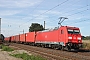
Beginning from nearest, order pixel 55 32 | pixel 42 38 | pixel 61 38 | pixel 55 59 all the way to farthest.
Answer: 1. pixel 55 59
2. pixel 61 38
3. pixel 55 32
4. pixel 42 38

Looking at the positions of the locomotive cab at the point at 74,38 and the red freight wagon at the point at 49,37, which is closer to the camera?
the locomotive cab at the point at 74,38

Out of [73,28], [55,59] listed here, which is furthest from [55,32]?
[55,59]

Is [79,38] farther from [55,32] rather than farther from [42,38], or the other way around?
[42,38]

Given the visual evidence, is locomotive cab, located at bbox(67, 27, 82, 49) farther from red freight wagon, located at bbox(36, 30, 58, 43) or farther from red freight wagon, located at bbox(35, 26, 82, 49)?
red freight wagon, located at bbox(36, 30, 58, 43)

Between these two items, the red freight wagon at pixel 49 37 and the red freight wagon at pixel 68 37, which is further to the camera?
the red freight wagon at pixel 49 37

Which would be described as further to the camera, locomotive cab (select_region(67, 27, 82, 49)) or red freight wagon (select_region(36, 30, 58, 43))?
red freight wagon (select_region(36, 30, 58, 43))

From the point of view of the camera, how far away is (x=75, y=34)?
25969 millimetres

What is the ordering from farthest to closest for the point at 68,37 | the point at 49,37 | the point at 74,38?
the point at 49,37, the point at 74,38, the point at 68,37

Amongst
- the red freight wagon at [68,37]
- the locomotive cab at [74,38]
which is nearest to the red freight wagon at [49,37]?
the red freight wagon at [68,37]

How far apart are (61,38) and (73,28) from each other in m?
2.16

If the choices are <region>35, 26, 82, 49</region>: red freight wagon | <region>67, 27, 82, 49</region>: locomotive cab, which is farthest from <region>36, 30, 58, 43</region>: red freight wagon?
<region>67, 27, 82, 49</region>: locomotive cab

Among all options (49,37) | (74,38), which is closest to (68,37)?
(74,38)

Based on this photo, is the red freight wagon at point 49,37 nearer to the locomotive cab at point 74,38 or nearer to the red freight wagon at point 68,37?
the red freight wagon at point 68,37

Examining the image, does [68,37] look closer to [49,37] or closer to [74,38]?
[74,38]
